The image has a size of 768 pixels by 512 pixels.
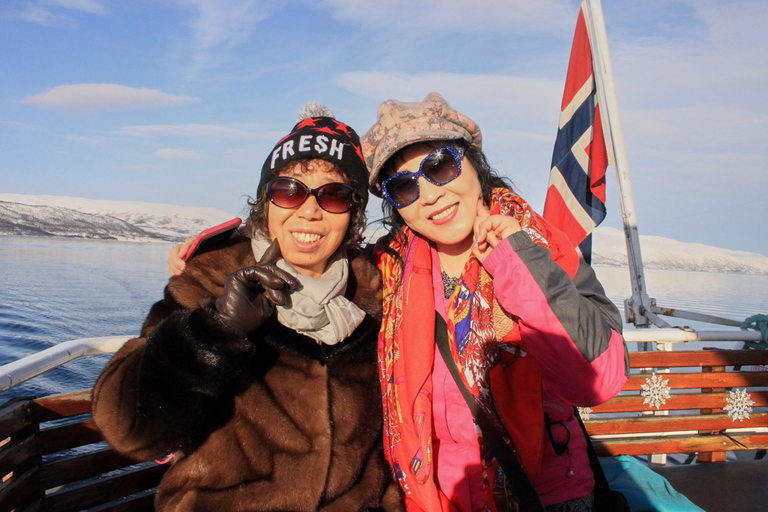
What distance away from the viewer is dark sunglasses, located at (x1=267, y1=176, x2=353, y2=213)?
80.1 inches

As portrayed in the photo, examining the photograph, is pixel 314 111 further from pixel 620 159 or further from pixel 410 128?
pixel 620 159

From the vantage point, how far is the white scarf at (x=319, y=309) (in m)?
2.00

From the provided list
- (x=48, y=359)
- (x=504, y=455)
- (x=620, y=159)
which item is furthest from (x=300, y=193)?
(x=620, y=159)

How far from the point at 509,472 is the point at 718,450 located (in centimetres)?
332

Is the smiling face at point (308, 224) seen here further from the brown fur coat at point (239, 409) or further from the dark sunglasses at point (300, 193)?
the brown fur coat at point (239, 409)

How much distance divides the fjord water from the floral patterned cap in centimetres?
541

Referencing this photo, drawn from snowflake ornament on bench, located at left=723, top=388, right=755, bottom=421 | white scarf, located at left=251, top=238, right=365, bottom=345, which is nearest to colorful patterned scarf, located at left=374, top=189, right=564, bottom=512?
white scarf, located at left=251, top=238, right=365, bottom=345

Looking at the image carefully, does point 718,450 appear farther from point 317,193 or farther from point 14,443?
point 14,443

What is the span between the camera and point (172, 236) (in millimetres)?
21312

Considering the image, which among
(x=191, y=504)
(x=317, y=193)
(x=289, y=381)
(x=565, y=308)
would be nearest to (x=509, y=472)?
(x=565, y=308)

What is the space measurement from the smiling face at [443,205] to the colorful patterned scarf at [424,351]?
0.13 meters

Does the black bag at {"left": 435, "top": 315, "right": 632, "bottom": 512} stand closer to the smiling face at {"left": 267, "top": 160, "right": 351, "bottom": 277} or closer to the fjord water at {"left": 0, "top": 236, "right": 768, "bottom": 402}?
the smiling face at {"left": 267, "top": 160, "right": 351, "bottom": 277}

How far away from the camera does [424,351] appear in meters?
2.04

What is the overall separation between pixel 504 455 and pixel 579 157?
5.01 metres
